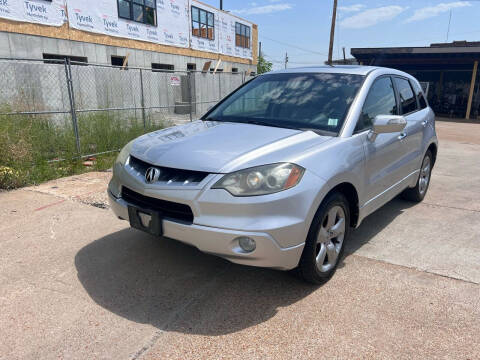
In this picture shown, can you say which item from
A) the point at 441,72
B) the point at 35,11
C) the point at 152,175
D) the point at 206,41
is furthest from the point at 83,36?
the point at 441,72

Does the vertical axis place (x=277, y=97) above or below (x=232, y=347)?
above

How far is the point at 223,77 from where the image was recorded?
48.7 ft

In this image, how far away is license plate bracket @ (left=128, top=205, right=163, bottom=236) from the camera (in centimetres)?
264

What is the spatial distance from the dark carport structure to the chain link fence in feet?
33.0

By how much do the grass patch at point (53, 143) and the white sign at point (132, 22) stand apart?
8.17m

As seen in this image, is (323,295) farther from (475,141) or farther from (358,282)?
(475,141)

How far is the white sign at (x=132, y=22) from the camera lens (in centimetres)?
1476

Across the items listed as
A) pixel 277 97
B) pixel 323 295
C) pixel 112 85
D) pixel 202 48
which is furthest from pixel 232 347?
pixel 202 48

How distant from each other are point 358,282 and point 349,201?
2.19 feet

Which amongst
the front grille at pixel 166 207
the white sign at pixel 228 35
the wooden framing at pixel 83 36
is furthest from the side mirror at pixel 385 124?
the white sign at pixel 228 35

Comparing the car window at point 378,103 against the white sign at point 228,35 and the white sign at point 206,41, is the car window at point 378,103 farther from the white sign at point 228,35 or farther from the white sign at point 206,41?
the white sign at point 228,35

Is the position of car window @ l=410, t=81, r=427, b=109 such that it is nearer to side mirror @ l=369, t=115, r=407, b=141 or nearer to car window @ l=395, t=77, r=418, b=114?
car window @ l=395, t=77, r=418, b=114

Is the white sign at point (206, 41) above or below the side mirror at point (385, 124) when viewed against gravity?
above

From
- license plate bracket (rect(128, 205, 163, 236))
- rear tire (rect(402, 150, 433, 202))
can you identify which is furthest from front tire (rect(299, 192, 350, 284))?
rear tire (rect(402, 150, 433, 202))
